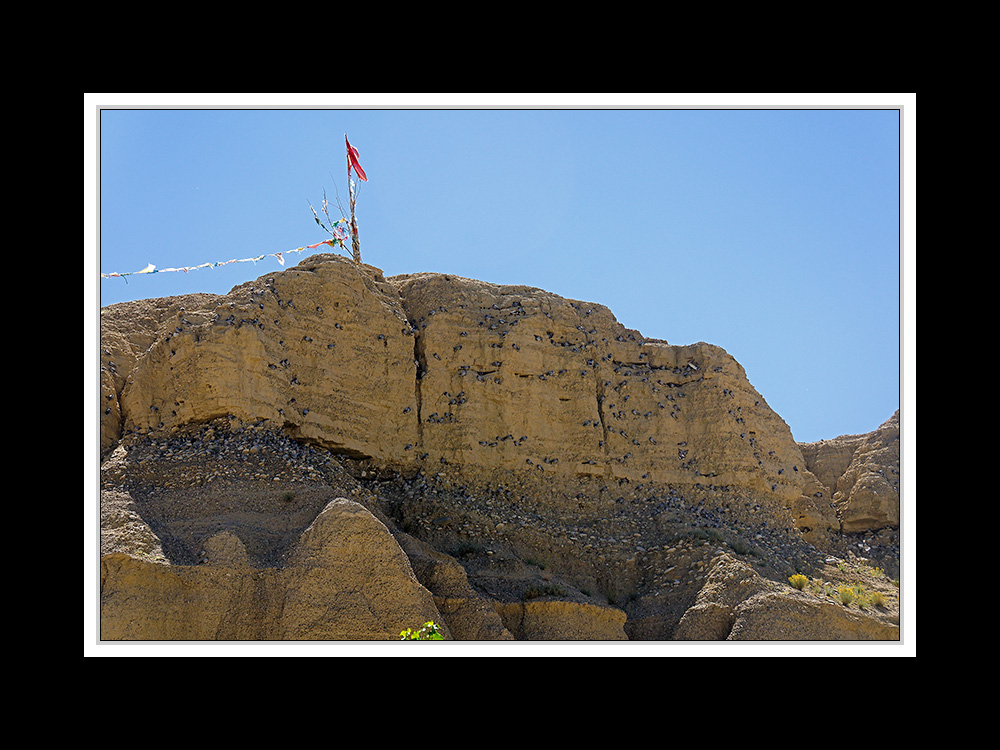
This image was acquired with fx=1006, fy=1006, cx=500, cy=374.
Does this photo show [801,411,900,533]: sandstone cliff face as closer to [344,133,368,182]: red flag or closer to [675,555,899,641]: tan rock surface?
[675,555,899,641]: tan rock surface

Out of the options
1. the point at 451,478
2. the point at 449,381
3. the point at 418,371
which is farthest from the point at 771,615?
the point at 418,371

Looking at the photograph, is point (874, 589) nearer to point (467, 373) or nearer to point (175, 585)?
point (467, 373)

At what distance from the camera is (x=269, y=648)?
1119cm

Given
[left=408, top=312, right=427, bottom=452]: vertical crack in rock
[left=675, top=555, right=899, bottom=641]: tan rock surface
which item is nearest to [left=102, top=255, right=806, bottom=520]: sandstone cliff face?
[left=408, top=312, right=427, bottom=452]: vertical crack in rock

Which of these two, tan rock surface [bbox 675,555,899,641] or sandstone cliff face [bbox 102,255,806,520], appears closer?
tan rock surface [bbox 675,555,899,641]

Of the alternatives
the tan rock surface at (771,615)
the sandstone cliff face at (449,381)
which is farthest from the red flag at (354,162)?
the tan rock surface at (771,615)

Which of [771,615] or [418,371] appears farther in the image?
[418,371]

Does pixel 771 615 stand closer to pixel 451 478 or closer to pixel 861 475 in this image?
pixel 451 478

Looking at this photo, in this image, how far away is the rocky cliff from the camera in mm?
16594

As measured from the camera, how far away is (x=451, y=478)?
2364cm

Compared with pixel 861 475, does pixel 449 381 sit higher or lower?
higher

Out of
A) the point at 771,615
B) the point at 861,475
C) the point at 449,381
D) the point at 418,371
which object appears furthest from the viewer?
the point at 861,475

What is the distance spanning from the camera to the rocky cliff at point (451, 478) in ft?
54.4

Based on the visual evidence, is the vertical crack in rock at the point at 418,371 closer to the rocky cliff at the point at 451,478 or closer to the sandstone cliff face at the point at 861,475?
the rocky cliff at the point at 451,478
